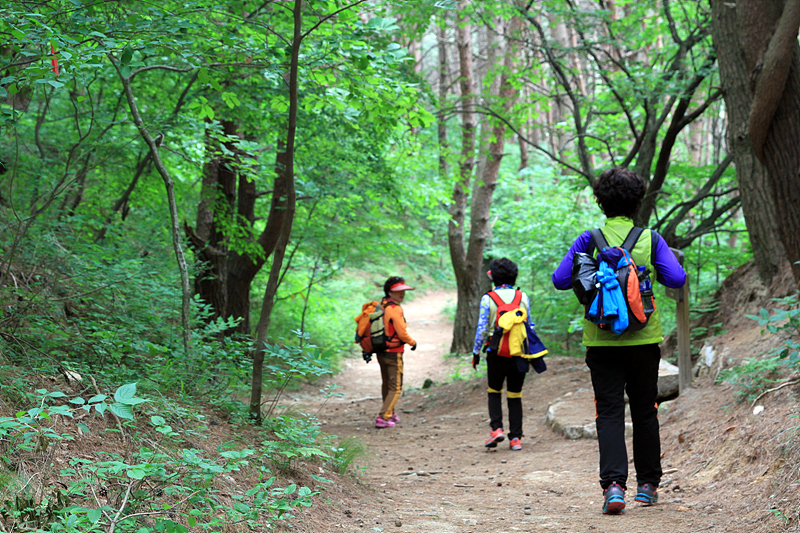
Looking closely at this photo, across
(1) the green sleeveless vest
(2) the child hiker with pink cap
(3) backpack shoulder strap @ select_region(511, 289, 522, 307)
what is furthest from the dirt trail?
(3) backpack shoulder strap @ select_region(511, 289, 522, 307)

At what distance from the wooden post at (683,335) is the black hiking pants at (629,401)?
227 centimetres

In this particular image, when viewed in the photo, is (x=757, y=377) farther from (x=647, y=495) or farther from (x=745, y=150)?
(x=745, y=150)

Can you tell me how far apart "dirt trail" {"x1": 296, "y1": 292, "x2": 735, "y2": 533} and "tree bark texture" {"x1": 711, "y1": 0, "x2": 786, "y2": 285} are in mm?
2702

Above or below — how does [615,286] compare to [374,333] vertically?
above

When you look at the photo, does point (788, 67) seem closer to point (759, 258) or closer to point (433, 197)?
point (759, 258)

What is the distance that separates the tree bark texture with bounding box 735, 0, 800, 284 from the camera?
5582 mm

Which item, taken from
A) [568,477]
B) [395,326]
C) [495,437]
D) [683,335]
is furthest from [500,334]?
[395,326]

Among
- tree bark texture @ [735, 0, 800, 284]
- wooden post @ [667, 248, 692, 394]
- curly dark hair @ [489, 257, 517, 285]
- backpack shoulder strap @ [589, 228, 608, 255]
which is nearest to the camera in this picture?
backpack shoulder strap @ [589, 228, 608, 255]

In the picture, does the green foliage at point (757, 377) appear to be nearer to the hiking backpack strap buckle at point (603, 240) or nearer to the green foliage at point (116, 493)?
the hiking backpack strap buckle at point (603, 240)

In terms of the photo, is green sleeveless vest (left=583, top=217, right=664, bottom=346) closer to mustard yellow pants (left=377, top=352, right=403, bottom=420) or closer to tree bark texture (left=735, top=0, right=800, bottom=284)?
tree bark texture (left=735, top=0, right=800, bottom=284)

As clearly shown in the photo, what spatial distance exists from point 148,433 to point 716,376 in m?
5.33

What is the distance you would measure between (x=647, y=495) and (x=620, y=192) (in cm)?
191

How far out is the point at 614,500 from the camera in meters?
3.47

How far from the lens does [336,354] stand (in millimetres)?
16016
